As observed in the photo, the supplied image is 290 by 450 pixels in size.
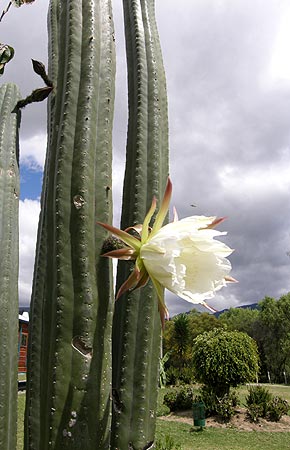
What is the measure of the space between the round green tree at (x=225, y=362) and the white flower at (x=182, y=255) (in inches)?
437

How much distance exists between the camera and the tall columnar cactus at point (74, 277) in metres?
0.94

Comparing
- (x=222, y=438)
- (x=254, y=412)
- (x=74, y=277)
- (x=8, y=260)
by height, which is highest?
(x=8, y=260)

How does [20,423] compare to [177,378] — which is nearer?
[20,423]

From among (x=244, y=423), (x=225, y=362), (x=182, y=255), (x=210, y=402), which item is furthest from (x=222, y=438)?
(x=182, y=255)

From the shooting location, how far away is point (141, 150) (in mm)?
1295

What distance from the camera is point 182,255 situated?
0.85 metres

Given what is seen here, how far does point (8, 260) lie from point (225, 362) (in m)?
10.8

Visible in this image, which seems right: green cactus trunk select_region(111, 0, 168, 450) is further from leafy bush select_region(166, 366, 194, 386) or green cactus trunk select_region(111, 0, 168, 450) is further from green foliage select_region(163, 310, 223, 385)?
leafy bush select_region(166, 366, 194, 386)

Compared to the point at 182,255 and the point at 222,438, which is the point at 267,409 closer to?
the point at 222,438

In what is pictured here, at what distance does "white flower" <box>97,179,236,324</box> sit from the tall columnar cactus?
165mm

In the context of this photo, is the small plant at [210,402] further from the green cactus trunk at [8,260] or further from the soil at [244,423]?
the green cactus trunk at [8,260]

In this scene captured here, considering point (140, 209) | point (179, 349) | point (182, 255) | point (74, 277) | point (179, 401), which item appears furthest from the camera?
point (179, 349)

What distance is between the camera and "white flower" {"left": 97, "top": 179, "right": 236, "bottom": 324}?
82cm

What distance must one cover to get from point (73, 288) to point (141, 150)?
0.49 m
